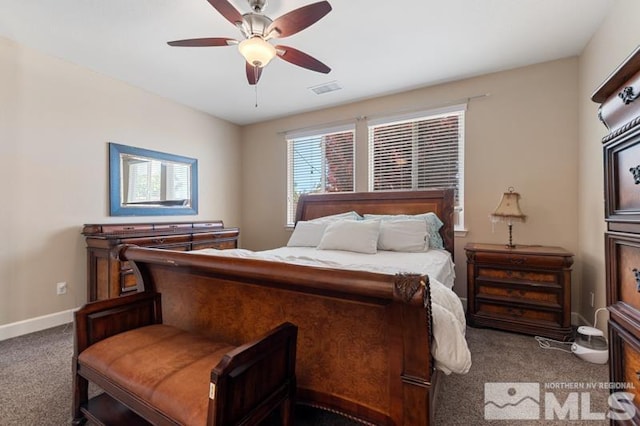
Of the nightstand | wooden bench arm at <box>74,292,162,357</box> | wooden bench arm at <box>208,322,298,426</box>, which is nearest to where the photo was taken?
wooden bench arm at <box>208,322,298,426</box>

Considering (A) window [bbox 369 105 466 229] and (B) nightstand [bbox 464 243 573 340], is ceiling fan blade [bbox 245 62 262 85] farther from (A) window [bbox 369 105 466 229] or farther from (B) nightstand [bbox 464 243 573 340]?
(B) nightstand [bbox 464 243 573 340]

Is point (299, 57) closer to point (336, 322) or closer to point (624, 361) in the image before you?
point (336, 322)

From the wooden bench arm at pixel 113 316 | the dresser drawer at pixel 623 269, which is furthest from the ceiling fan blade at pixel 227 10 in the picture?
the dresser drawer at pixel 623 269

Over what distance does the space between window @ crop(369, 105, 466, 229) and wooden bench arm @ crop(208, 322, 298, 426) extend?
290cm

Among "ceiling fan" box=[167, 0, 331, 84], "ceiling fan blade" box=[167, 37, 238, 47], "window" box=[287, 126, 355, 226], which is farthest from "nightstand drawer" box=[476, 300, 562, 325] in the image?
"ceiling fan blade" box=[167, 37, 238, 47]

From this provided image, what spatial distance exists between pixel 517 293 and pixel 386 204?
1620mm

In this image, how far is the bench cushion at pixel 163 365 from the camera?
1.08m

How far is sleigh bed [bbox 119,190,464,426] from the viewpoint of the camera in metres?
1.11

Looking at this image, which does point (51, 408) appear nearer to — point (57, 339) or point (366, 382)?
point (57, 339)

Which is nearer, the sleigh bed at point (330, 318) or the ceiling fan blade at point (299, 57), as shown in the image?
the sleigh bed at point (330, 318)

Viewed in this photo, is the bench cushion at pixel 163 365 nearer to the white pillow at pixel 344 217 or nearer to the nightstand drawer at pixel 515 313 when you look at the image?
the white pillow at pixel 344 217

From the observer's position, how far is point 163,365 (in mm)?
1278

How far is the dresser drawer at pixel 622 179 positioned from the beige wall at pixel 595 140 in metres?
1.56

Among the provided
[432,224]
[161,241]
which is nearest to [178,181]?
[161,241]
